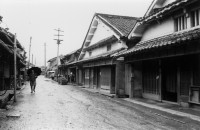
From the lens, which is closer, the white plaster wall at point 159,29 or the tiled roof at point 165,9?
the tiled roof at point 165,9

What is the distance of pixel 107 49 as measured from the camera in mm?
26641

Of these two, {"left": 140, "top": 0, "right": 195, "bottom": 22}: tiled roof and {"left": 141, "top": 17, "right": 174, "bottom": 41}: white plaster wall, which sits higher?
{"left": 140, "top": 0, "right": 195, "bottom": 22}: tiled roof

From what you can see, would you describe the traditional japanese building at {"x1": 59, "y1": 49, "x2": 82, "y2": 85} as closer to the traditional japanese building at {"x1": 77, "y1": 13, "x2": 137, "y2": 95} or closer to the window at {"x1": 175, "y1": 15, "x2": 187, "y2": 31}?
the traditional japanese building at {"x1": 77, "y1": 13, "x2": 137, "y2": 95}

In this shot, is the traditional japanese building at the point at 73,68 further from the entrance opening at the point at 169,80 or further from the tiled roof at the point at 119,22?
the entrance opening at the point at 169,80

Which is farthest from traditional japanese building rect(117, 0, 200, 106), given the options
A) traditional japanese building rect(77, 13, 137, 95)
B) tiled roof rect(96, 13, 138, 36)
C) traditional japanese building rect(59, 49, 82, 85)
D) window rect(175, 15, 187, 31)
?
traditional japanese building rect(59, 49, 82, 85)

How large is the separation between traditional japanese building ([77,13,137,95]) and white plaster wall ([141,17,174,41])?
2407 millimetres

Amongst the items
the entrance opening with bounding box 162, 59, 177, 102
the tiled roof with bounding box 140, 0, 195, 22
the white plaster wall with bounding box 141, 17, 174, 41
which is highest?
the tiled roof with bounding box 140, 0, 195, 22

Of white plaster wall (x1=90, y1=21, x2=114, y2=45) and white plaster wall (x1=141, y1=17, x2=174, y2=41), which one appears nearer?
white plaster wall (x1=141, y1=17, x2=174, y2=41)

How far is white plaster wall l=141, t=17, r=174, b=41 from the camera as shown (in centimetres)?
1518

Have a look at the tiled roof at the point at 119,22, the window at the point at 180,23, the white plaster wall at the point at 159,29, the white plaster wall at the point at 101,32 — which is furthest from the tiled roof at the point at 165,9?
the white plaster wall at the point at 101,32

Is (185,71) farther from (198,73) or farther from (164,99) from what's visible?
(164,99)

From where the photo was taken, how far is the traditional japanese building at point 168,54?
12.6 m

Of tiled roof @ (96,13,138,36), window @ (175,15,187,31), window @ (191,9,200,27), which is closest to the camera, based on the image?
window @ (191,9,200,27)

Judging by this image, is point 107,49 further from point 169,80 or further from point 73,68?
point 73,68
